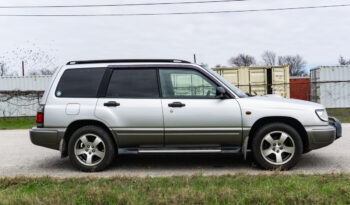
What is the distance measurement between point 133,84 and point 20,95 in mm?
16366

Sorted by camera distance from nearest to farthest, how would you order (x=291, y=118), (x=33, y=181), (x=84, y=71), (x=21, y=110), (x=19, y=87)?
(x=33, y=181) < (x=291, y=118) < (x=84, y=71) < (x=21, y=110) < (x=19, y=87)

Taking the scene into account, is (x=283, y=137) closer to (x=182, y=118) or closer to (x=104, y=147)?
(x=182, y=118)

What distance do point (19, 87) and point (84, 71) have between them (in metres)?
18.2

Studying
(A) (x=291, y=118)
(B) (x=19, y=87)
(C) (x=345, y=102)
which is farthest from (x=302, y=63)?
(A) (x=291, y=118)

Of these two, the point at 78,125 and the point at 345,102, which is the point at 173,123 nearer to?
the point at 78,125

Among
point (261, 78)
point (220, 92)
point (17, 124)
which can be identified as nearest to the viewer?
point (220, 92)

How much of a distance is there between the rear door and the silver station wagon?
0.02 meters

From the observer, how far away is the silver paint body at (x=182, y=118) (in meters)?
4.94

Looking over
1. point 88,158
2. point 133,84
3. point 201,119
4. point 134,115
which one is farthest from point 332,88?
point 88,158

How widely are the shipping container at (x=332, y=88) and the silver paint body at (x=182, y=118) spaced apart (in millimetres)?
14480

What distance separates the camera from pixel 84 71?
5328 millimetres

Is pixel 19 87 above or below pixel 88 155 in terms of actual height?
above

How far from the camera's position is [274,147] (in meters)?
4.96

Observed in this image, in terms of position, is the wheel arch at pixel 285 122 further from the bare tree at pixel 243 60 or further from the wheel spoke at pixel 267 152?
the bare tree at pixel 243 60
